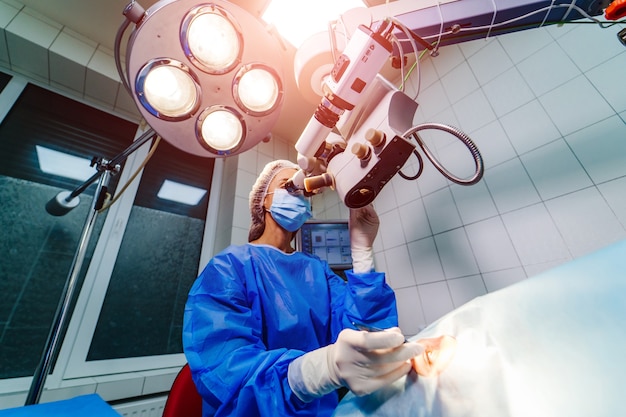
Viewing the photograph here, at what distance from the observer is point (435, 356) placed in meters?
0.31

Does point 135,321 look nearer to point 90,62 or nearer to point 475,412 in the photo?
point 90,62

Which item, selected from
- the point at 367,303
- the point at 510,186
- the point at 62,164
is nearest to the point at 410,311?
the point at 367,303

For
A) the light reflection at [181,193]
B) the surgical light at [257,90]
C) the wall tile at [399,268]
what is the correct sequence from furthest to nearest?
the light reflection at [181,193], the wall tile at [399,268], the surgical light at [257,90]

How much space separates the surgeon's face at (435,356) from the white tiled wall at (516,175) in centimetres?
111

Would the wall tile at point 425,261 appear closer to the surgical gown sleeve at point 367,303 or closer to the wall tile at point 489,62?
the surgical gown sleeve at point 367,303

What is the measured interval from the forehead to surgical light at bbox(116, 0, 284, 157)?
40cm

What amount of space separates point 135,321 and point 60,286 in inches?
18.8

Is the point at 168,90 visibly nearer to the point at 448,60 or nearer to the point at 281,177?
the point at 281,177

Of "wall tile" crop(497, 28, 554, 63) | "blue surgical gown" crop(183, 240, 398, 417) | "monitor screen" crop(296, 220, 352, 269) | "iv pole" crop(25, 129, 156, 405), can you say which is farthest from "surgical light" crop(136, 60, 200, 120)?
"wall tile" crop(497, 28, 554, 63)

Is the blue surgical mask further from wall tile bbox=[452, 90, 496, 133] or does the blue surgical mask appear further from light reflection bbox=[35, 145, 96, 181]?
light reflection bbox=[35, 145, 96, 181]

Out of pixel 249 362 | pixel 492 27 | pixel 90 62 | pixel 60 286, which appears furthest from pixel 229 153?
pixel 90 62

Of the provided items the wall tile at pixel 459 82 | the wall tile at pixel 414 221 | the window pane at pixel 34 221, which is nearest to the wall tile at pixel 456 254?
the wall tile at pixel 414 221

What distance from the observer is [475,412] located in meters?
0.25

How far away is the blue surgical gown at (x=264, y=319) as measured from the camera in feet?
1.60
